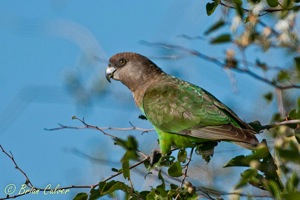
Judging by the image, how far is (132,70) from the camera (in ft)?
20.5

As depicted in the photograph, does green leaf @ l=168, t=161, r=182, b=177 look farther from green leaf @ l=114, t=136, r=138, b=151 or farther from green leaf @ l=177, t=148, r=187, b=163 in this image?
green leaf @ l=114, t=136, r=138, b=151

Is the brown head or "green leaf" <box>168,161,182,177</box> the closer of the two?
"green leaf" <box>168,161,182,177</box>

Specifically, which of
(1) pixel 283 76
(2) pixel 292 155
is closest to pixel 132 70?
(1) pixel 283 76

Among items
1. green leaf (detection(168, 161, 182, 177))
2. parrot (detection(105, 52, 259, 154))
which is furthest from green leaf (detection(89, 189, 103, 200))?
parrot (detection(105, 52, 259, 154))

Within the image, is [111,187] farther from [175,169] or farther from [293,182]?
[293,182]

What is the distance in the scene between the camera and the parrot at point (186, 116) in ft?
15.0

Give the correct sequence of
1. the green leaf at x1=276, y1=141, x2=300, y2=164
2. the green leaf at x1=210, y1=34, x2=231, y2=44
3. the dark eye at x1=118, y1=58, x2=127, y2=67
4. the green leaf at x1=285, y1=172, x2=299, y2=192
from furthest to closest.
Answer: the dark eye at x1=118, y1=58, x2=127, y2=67, the green leaf at x1=210, y1=34, x2=231, y2=44, the green leaf at x1=285, y1=172, x2=299, y2=192, the green leaf at x1=276, y1=141, x2=300, y2=164

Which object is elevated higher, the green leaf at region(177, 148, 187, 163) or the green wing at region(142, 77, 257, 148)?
the green wing at region(142, 77, 257, 148)

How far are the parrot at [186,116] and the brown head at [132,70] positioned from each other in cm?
19

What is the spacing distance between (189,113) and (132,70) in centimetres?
129

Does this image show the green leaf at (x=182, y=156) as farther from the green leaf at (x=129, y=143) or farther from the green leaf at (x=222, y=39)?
the green leaf at (x=129, y=143)

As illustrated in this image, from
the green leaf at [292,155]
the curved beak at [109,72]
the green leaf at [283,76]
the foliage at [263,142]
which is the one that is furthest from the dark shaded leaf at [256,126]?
the green leaf at [292,155]

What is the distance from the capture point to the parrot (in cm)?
458

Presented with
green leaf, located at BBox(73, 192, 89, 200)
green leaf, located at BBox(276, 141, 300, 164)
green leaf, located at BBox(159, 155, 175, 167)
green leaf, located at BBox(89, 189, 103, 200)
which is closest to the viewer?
green leaf, located at BBox(276, 141, 300, 164)
